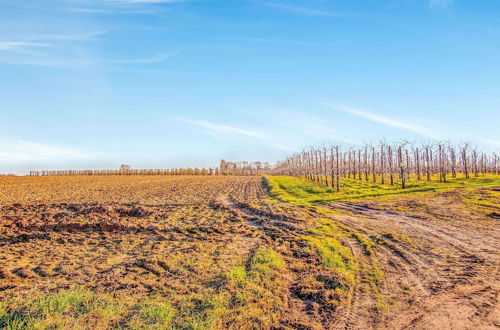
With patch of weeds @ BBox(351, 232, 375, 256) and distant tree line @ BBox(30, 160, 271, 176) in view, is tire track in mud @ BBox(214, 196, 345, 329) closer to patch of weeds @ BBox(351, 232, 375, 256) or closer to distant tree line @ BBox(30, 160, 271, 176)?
patch of weeds @ BBox(351, 232, 375, 256)

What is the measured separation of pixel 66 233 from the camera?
15.1 metres

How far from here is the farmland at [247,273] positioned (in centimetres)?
660

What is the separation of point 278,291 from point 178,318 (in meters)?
2.52

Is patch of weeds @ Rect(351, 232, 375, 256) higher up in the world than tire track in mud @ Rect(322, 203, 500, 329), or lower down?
higher up

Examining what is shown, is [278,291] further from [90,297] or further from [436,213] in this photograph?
[436,213]

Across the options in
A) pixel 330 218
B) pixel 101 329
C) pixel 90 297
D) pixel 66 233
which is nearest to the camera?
pixel 101 329

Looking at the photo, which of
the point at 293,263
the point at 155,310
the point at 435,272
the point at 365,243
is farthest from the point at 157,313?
the point at 365,243

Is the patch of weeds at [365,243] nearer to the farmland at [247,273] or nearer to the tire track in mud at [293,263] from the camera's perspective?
the farmland at [247,273]

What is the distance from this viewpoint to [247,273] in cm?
912

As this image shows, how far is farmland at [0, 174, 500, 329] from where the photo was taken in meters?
6.60

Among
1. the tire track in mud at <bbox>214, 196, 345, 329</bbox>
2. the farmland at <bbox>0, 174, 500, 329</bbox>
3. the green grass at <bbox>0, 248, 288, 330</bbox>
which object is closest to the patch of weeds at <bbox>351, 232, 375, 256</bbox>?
the farmland at <bbox>0, 174, 500, 329</bbox>

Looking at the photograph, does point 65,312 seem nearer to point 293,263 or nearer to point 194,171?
point 293,263

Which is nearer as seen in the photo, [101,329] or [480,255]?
[101,329]

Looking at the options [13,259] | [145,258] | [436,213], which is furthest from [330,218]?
[13,259]
